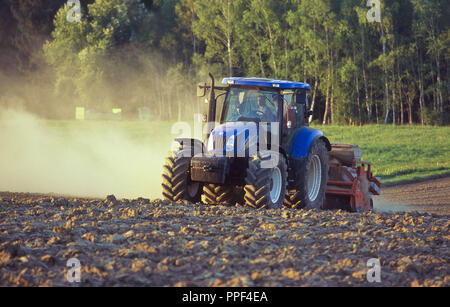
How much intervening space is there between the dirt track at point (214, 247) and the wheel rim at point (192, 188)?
1.49 m

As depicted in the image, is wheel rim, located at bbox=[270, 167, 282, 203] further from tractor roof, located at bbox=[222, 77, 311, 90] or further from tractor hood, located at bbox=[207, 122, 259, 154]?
tractor roof, located at bbox=[222, 77, 311, 90]

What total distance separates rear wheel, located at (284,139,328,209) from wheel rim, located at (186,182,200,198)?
1.72 m

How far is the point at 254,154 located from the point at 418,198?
7303mm

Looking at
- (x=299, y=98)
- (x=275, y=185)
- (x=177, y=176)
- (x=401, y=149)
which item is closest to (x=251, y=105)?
(x=299, y=98)

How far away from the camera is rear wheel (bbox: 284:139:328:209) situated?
11.7m

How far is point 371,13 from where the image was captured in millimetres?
44000

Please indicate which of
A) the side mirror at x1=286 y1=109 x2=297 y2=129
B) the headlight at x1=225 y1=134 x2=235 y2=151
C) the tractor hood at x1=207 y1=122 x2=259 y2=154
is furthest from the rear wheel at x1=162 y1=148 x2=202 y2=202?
the side mirror at x1=286 y1=109 x2=297 y2=129

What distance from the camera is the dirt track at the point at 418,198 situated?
15.1 m

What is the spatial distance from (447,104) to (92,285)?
46.2 meters

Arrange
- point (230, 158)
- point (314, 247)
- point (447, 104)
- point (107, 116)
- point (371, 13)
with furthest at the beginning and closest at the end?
point (107, 116)
point (447, 104)
point (371, 13)
point (230, 158)
point (314, 247)

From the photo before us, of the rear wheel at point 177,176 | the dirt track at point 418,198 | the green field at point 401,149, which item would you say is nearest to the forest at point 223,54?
the green field at point 401,149

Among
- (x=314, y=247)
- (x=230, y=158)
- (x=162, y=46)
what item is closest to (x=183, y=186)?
(x=230, y=158)
